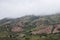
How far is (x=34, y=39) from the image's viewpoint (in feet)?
624

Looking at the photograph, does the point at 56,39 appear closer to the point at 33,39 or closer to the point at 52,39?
the point at 52,39

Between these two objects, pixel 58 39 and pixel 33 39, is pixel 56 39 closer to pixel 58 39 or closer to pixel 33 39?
pixel 58 39

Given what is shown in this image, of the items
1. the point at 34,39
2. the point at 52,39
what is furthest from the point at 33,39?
the point at 52,39

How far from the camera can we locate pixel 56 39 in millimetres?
190750

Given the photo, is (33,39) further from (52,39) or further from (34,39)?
(52,39)

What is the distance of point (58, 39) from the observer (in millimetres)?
190250

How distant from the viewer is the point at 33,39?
627 ft

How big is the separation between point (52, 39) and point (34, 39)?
2032 centimetres

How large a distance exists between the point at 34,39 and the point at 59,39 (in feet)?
89.6

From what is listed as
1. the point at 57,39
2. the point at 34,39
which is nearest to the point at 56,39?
the point at 57,39

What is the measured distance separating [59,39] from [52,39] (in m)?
7.90

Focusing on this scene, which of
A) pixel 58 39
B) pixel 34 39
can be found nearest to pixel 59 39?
pixel 58 39

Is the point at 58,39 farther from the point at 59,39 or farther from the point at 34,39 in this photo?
the point at 34,39

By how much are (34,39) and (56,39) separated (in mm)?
24144
